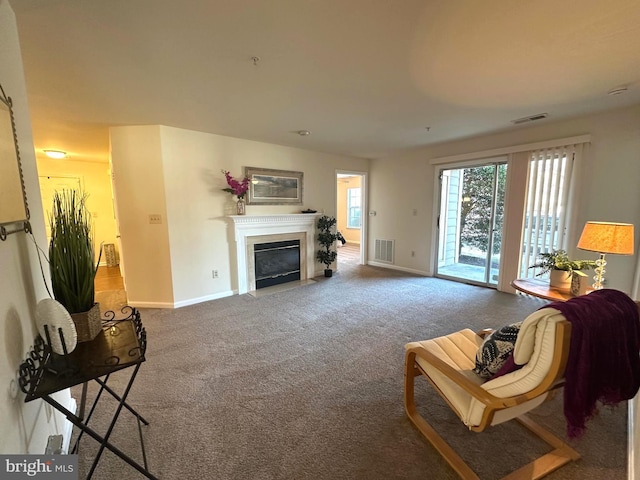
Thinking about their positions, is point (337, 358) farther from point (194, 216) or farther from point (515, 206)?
point (515, 206)

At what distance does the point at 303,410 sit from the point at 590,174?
13.7ft

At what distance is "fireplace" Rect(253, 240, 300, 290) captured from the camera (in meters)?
4.40

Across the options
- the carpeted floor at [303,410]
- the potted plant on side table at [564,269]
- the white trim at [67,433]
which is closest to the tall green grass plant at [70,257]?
the white trim at [67,433]

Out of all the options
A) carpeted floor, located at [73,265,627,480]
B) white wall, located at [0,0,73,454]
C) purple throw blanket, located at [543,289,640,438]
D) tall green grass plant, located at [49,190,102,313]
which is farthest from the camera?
carpeted floor, located at [73,265,627,480]

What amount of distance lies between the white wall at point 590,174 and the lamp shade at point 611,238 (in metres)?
1.74

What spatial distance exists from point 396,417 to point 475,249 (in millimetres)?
3941

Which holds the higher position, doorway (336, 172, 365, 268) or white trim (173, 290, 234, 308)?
doorway (336, 172, 365, 268)

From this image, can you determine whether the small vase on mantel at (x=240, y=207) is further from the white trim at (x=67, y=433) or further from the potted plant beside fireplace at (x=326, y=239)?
the white trim at (x=67, y=433)

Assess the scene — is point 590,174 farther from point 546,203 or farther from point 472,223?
point 472,223

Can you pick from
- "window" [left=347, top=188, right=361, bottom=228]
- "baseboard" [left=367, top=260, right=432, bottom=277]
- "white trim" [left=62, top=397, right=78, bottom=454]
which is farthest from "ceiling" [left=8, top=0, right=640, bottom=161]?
"window" [left=347, top=188, right=361, bottom=228]

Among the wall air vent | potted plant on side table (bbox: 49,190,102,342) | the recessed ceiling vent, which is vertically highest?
the recessed ceiling vent

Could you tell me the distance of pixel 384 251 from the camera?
5.87 metres

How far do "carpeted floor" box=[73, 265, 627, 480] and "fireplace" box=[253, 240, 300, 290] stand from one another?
46.8 inches

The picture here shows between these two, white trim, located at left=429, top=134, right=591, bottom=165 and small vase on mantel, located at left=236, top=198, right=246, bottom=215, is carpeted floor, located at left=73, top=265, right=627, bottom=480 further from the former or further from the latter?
white trim, located at left=429, top=134, right=591, bottom=165
